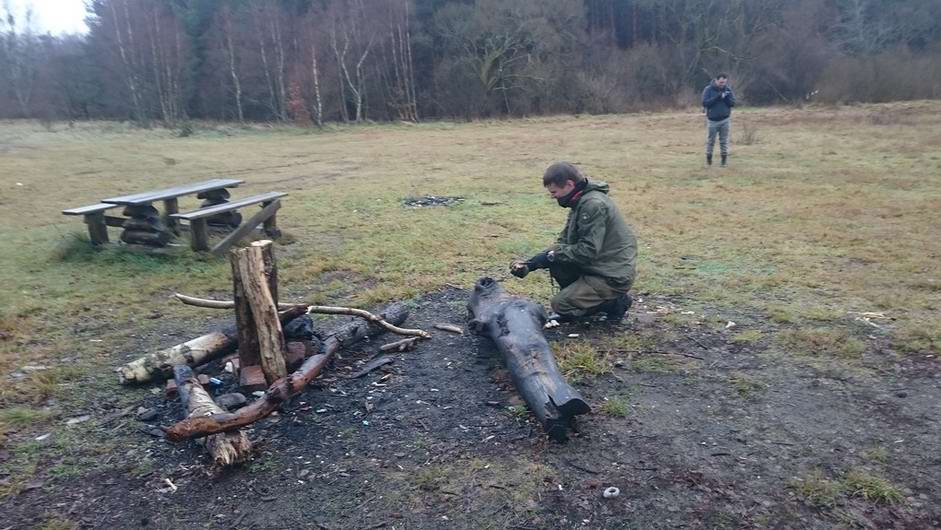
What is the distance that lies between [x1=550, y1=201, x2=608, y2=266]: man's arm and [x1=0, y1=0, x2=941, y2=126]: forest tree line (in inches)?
1196

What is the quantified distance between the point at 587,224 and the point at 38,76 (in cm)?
4665

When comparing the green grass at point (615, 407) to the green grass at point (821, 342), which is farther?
the green grass at point (821, 342)

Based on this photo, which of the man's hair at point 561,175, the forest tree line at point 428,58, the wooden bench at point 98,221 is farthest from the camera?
the forest tree line at point 428,58

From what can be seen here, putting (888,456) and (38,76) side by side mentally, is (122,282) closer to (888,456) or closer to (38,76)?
(888,456)

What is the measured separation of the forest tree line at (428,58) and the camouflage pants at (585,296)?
3033cm

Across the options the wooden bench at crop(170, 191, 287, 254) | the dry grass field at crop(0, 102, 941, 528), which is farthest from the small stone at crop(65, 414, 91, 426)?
the wooden bench at crop(170, 191, 287, 254)

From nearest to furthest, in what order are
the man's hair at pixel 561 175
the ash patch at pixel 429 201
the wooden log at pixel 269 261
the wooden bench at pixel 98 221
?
1. the wooden log at pixel 269 261
2. the man's hair at pixel 561 175
3. the wooden bench at pixel 98 221
4. the ash patch at pixel 429 201

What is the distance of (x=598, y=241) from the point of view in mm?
4848

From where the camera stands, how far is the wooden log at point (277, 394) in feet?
11.2

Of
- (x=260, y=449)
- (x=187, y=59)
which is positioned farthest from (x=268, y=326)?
(x=187, y=59)

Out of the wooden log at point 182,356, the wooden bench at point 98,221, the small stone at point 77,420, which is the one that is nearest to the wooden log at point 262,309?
the wooden log at point 182,356

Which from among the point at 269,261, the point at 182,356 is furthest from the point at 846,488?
the point at 182,356

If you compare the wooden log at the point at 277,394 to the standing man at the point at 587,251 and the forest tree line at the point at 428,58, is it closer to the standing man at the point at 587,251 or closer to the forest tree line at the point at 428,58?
the standing man at the point at 587,251

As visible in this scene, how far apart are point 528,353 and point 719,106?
34.5 ft
